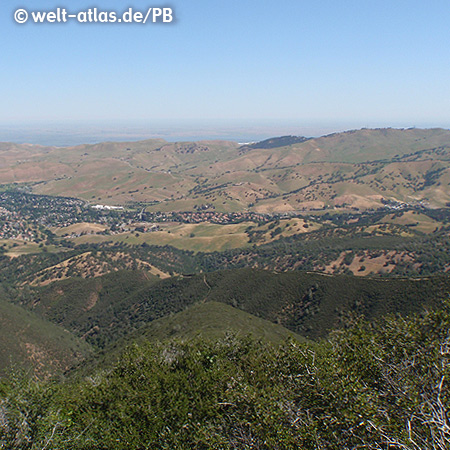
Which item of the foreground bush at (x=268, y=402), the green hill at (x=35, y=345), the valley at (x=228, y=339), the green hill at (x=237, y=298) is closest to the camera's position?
the foreground bush at (x=268, y=402)

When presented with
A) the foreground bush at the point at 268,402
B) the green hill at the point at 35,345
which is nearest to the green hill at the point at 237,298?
the green hill at the point at 35,345

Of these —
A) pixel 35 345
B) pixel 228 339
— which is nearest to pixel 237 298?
pixel 35 345

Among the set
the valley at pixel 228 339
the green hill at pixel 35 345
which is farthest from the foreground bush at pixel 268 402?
the green hill at pixel 35 345

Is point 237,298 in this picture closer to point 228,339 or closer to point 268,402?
point 228,339

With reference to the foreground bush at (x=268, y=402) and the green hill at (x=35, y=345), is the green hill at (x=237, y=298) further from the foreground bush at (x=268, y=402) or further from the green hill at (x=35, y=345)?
the foreground bush at (x=268, y=402)

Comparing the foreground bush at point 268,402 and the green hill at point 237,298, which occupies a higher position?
the foreground bush at point 268,402

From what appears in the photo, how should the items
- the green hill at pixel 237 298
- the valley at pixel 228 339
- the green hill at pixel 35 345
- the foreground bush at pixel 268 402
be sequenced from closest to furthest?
the foreground bush at pixel 268 402 → the valley at pixel 228 339 → the green hill at pixel 35 345 → the green hill at pixel 237 298

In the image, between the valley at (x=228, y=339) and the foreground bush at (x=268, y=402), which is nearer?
the foreground bush at (x=268, y=402)

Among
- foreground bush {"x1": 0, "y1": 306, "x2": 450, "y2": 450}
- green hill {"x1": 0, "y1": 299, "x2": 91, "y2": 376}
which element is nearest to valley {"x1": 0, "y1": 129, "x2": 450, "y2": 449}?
foreground bush {"x1": 0, "y1": 306, "x2": 450, "y2": 450}

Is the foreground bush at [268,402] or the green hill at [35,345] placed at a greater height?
the foreground bush at [268,402]

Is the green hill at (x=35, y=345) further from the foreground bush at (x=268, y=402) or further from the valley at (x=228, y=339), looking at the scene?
the foreground bush at (x=268, y=402)

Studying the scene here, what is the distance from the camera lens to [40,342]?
7206 cm

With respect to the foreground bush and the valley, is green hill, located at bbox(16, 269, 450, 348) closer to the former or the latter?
the valley

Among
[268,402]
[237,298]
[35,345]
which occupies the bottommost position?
[237,298]
